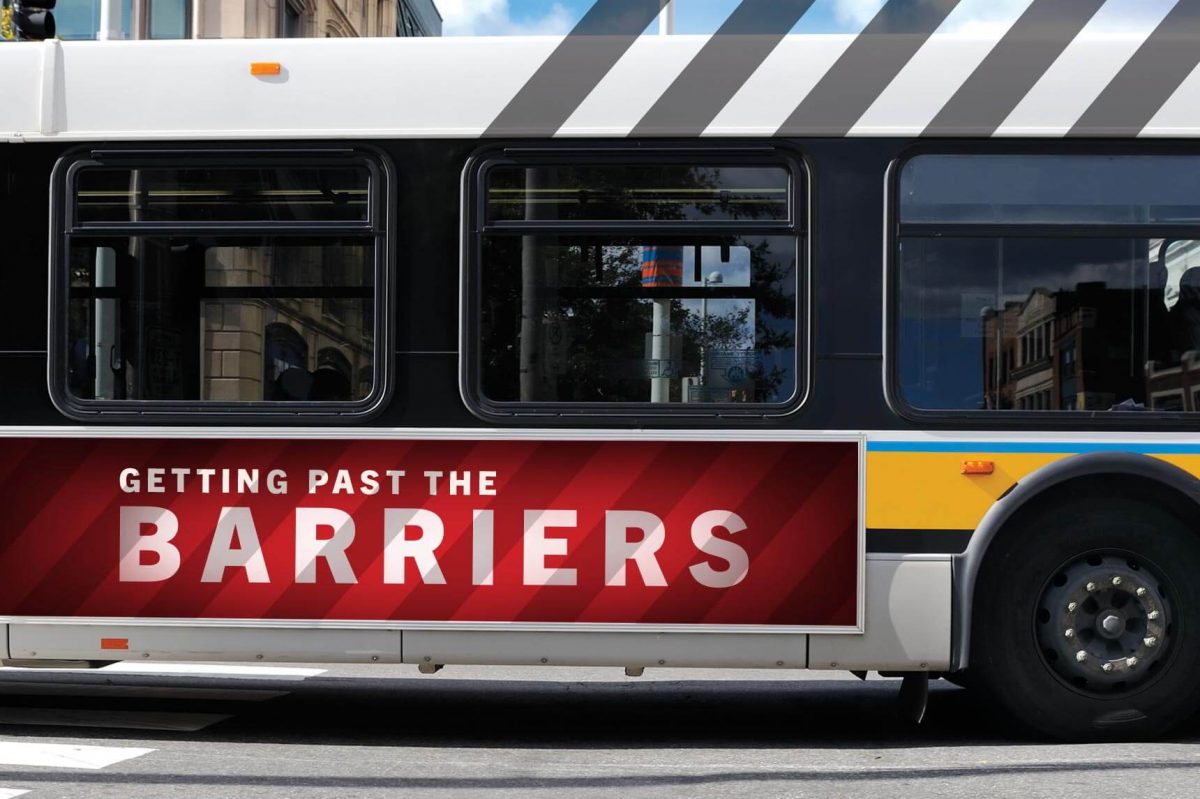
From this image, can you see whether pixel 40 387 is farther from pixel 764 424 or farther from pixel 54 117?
Result: pixel 764 424

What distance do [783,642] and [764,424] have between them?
3.28 feet

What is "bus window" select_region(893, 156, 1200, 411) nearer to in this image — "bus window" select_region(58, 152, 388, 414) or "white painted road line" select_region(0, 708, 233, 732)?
"bus window" select_region(58, 152, 388, 414)

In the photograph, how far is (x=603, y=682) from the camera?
10219 millimetres

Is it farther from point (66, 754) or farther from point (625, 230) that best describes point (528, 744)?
point (625, 230)

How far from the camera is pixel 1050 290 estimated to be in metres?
6.99

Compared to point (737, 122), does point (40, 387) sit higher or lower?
lower

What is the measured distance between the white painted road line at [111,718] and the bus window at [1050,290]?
12.9ft

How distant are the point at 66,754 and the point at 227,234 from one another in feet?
8.04

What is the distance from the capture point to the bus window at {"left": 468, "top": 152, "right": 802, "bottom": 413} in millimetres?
6992

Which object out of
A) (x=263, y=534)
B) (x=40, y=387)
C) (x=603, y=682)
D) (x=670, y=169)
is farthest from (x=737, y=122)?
(x=603, y=682)

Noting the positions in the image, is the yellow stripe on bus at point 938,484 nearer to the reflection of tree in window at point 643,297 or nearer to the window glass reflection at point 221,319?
the reflection of tree in window at point 643,297

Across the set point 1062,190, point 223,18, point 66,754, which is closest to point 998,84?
point 1062,190

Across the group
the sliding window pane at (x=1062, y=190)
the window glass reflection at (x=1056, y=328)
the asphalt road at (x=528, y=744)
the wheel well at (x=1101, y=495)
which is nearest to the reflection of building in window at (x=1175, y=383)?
the window glass reflection at (x=1056, y=328)

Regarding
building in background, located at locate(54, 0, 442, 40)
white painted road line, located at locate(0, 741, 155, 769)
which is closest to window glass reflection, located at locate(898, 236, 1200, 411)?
white painted road line, located at locate(0, 741, 155, 769)
